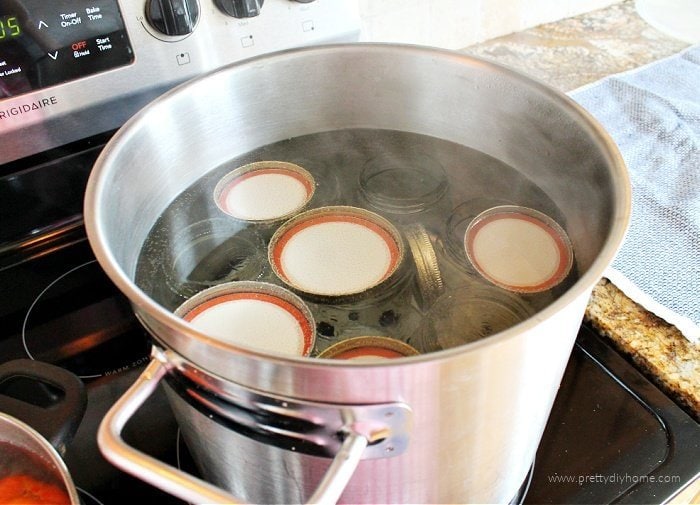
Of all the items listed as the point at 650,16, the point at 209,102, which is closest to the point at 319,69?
the point at 209,102

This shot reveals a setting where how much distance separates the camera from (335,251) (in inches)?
25.1

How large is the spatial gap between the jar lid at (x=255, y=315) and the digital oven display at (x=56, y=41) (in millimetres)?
260

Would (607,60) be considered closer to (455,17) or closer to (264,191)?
(455,17)

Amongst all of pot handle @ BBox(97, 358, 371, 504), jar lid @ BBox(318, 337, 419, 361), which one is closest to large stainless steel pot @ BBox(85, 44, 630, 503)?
pot handle @ BBox(97, 358, 371, 504)

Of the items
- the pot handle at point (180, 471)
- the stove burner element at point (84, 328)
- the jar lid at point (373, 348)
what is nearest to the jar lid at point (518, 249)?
the jar lid at point (373, 348)

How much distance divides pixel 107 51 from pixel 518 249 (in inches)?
17.6

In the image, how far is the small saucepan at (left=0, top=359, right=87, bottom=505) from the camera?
1.59 feet

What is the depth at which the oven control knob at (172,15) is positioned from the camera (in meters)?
0.63

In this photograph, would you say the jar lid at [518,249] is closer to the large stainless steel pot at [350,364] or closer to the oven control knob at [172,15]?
the large stainless steel pot at [350,364]

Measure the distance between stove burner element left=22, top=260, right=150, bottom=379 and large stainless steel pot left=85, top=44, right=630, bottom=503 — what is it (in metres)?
0.14

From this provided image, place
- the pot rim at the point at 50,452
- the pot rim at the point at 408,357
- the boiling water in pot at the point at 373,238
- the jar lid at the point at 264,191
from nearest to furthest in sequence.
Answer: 1. the pot rim at the point at 408,357
2. the pot rim at the point at 50,452
3. the boiling water in pot at the point at 373,238
4. the jar lid at the point at 264,191

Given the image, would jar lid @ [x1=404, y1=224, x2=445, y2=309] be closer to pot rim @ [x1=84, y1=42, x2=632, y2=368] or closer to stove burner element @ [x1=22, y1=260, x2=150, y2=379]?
pot rim @ [x1=84, y1=42, x2=632, y2=368]

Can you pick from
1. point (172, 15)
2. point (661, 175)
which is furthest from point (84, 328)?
point (661, 175)

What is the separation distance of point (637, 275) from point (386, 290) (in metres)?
0.31
